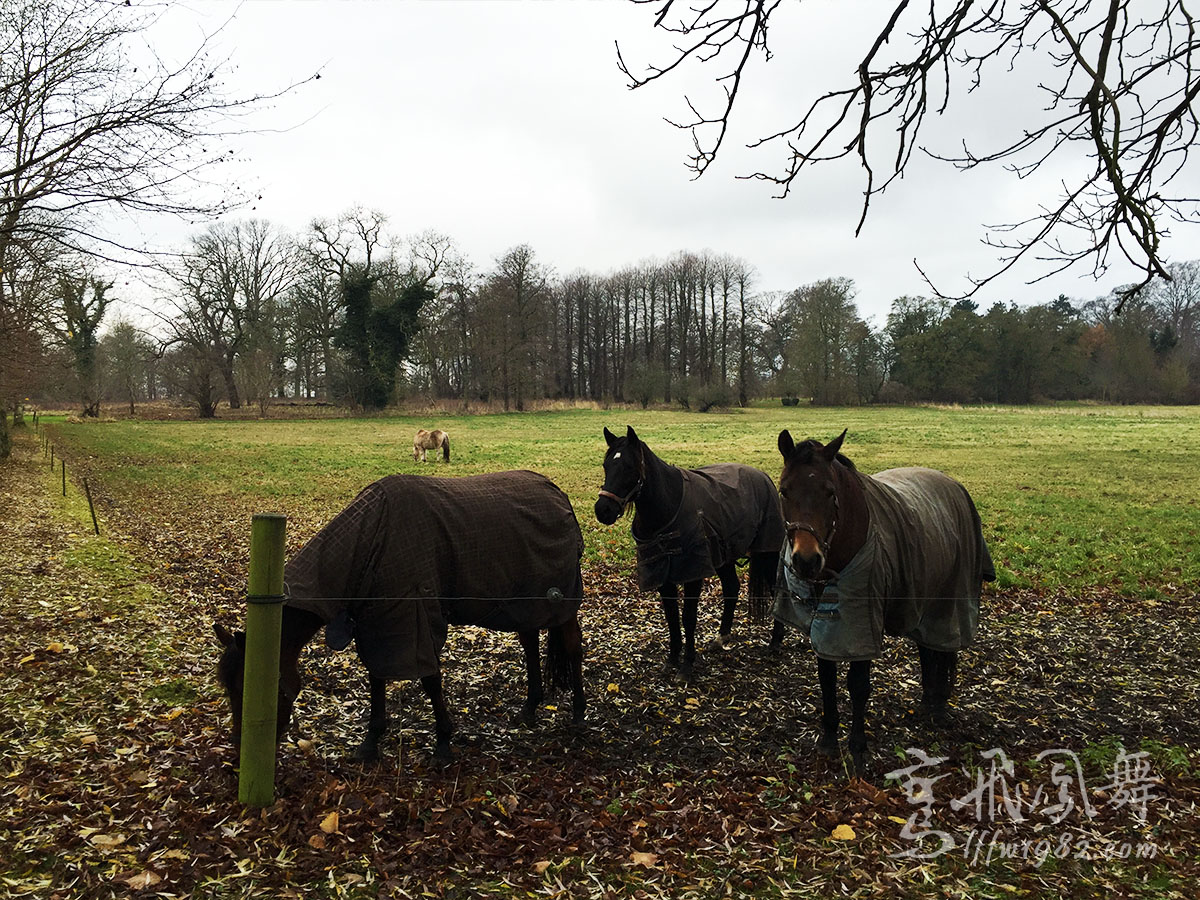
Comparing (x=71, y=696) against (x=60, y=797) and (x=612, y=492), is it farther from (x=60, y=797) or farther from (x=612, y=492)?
(x=612, y=492)

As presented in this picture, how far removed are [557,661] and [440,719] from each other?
37.4 inches

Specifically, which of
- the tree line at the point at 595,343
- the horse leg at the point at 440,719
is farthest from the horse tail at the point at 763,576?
the tree line at the point at 595,343

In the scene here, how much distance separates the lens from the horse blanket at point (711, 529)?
5914mm

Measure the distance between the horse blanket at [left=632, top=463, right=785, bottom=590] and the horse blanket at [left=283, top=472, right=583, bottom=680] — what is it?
1.19 meters

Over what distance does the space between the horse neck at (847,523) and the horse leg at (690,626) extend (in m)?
1.79

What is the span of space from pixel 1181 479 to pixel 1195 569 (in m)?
10.4

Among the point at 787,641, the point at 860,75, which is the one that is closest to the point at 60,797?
the point at 787,641

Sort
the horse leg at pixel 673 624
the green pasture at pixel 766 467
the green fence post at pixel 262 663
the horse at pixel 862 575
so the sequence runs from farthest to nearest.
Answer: the green pasture at pixel 766 467 < the horse leg at pixel 673 624 < the horse at pixel 862 575 < the green fence post at pixel 262 663

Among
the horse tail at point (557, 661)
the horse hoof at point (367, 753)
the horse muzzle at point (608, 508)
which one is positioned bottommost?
the horse hoof at point (367, 753)

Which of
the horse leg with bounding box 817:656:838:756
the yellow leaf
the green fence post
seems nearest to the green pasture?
the horse leg with bounding box 817:656:838:756

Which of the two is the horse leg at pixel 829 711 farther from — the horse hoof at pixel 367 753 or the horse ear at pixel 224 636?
the horse ear at pixel 224 636

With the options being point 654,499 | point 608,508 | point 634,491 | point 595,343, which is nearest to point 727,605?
point 654,499

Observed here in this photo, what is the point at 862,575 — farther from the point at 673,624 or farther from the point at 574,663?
the point at 673,624

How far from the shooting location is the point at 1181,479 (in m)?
17.2
